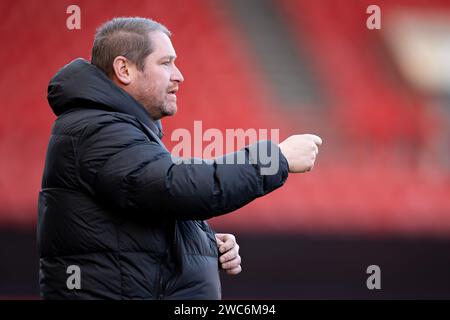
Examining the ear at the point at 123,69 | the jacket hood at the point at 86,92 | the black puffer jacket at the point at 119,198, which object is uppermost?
the ear at the point at 123,69

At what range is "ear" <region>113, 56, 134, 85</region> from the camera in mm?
1516

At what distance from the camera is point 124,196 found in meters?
1.32

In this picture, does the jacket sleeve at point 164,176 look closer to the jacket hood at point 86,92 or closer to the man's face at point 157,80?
the jacket hood at point 86,92

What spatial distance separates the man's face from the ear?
0.02m

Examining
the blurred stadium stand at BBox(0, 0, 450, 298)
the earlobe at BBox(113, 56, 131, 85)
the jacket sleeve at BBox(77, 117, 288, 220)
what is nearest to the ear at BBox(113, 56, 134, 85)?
the earlobe at BBox(113, 56, 131, 85)

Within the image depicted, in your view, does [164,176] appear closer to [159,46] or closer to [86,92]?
[86,92]

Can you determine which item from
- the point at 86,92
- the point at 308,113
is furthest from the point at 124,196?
the point at 308,113

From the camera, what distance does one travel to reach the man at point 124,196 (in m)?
1.32

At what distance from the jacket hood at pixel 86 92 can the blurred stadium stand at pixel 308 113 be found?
2370 millimetres

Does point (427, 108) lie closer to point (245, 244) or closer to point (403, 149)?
point (403, 149)

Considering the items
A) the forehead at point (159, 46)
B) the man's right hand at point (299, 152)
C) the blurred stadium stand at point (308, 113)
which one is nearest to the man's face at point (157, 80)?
the forehead at point (159, 46)

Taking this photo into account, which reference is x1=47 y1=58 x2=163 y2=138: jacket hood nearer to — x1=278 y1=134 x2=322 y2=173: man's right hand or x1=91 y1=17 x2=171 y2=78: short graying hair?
x1=91 y1=17 x2=171 y2=78: short graying hair

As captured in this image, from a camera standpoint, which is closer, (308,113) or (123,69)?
(123,69)

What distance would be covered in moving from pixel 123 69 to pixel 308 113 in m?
2.61
